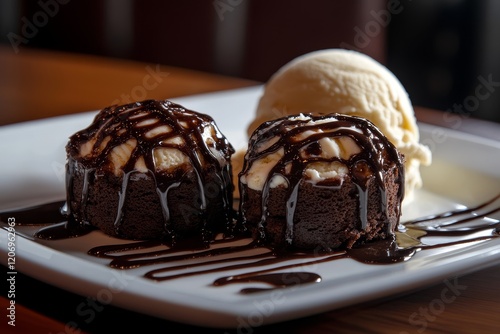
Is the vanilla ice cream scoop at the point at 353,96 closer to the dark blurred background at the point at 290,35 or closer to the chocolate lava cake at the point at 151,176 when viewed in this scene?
the chocolate lava cake at the point at 151,176

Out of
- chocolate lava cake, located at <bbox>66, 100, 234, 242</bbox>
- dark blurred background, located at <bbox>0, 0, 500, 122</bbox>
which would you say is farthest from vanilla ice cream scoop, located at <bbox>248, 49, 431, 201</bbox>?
dark blurred background, located at <bbox>0, 0, 500, 122</bbox>

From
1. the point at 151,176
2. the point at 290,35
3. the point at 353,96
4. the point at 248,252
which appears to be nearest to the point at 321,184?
the point at 248,252

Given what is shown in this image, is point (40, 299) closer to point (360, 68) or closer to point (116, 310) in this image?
point (116, 310)

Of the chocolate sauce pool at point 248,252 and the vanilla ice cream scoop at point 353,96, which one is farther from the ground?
the vanilla ice cream scoop at point 353,96

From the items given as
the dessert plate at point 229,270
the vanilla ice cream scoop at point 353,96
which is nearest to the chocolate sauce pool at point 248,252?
the dessert plate at point 229,270

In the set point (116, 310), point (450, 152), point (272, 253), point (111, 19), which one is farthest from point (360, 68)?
point (111, 19)

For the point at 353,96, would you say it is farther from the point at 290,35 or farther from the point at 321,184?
the point at 290,35

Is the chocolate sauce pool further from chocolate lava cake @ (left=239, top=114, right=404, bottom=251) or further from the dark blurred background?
the dark blurred background
